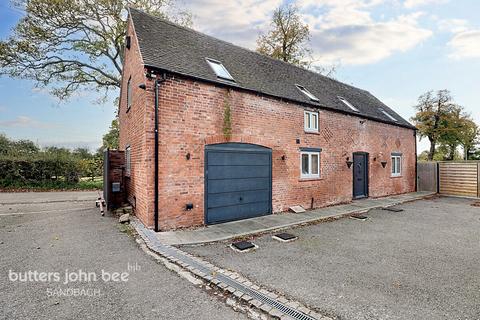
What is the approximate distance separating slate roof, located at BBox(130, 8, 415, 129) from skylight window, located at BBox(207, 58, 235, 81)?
0.21 metres

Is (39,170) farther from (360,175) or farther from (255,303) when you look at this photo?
(360,175)

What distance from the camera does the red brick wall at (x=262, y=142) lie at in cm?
642

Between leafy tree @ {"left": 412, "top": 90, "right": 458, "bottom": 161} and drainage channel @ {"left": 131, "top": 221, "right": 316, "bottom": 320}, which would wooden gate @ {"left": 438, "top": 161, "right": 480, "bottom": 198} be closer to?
leafy tree @ {"left": 412, "top": 90, "right": 458, "bottom": 161}

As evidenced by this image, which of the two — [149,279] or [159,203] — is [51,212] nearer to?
[159,203]

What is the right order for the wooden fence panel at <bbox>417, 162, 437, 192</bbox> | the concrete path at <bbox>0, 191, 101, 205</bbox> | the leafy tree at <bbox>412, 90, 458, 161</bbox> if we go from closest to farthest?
1. the concrete path at <bbox>0, 191, 101, 205</bbox>
2. the wooden fence panel at <bbox>417, 162, 437, 192</bbox>
3. the leafy tree at <bbox>412, 90, 458, 161</bbox>

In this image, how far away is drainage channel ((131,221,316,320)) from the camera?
114 inches

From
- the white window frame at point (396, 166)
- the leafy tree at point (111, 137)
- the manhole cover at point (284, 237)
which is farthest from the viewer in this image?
the leafy tree at point (111, 137)

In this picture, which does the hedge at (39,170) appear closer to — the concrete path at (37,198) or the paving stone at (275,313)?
the concrete path at (37,198)

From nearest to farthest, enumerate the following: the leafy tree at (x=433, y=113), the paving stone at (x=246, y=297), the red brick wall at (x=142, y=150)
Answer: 1. the paving stone at (x=246, y=297)
2. the red brick wall at (x=142, y=150)
3. the leafy tree at (x=433, y=113)

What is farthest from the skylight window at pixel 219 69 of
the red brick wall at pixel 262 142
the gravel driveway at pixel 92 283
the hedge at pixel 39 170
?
the hedge at pixel 39 170

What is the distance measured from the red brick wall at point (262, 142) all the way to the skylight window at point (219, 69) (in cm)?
61

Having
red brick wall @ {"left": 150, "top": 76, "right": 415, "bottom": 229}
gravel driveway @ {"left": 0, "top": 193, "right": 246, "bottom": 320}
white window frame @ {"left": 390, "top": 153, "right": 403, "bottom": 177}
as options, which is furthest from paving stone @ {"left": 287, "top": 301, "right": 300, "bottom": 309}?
white window frame @ {"left": 390, "top": 153, "right": 403, "bottom": 177}

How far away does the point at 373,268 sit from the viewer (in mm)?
4262

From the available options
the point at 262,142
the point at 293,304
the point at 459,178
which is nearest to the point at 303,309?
the point at 293,304
